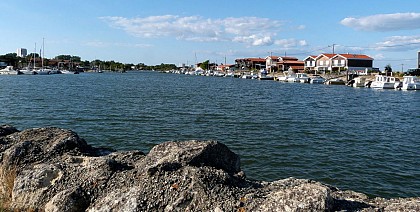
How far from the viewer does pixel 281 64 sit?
525 feet

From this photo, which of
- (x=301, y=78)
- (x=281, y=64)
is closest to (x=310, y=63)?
(x=281, y=64)

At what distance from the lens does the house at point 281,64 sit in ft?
509

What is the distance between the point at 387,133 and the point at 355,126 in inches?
106

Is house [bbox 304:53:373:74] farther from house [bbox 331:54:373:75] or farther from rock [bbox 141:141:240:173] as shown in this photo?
rock [bbox 141:141:240:173]

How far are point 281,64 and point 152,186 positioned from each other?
158m

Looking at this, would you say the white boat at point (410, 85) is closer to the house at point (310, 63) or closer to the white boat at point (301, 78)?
the white boat at point (301, 78)

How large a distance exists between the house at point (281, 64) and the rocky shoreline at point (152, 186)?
5672 inches

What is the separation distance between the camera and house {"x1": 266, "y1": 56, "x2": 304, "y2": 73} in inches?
6112

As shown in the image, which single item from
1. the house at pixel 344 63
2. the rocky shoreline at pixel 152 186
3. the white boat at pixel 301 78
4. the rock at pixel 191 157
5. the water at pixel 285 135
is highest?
the house at pixel 344 63

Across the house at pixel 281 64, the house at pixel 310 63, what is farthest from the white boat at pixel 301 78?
the house at pixel 281 64

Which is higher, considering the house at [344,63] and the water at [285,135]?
the house at [344,63]

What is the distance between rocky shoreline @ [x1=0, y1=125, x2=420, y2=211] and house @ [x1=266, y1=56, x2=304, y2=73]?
14406cm

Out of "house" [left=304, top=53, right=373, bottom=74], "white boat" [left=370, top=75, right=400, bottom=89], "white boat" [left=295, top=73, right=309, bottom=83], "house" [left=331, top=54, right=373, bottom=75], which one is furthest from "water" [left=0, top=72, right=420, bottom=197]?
"house" [left=331, top=54, right=373, bottom=75]

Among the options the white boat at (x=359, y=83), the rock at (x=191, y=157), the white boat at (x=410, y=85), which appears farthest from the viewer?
the white boat at (x=359, y=83)
